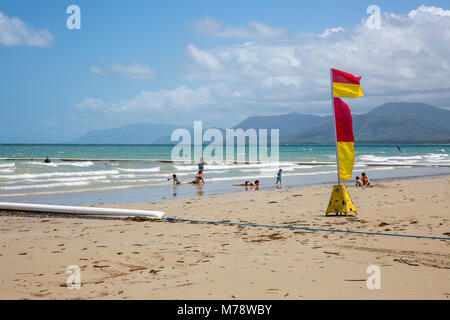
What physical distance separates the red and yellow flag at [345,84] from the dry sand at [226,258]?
2.75 meters

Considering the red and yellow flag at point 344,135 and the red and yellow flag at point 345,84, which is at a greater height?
the red and yellow flag at point 345,84

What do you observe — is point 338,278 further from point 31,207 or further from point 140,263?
point 31,207

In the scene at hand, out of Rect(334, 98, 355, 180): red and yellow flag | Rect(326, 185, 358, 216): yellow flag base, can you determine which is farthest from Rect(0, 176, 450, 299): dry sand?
Rect(334, 98, 355, 180): red and yellow flag

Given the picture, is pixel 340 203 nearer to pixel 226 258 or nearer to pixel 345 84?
pixel 345 84

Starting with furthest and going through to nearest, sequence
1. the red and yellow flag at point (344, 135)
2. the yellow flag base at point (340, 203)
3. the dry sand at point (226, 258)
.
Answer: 1. the yellow flag base at point (340, 203)
2. the red and yellow flag at point (344, 135)
3. the dry sand at point (226, 258)

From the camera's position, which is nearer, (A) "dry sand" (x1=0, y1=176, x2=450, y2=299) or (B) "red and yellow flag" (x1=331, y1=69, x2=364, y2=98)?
(A) "dry sand" (x1=0, y1=176, x2=450, y2=299)

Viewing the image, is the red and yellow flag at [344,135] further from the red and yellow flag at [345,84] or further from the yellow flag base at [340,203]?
the yellow flag base at [340,203]

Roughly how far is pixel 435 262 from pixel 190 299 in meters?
3.38

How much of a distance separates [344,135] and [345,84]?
111 cm

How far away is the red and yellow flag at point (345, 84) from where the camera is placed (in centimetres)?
870

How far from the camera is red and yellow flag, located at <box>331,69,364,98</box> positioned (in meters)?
8.70

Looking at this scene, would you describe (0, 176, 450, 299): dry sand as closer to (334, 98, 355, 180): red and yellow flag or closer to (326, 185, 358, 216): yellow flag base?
(326, 185, 358, 216): yellow flag base

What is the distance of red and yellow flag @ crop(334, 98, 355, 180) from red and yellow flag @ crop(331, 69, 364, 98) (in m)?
0.23

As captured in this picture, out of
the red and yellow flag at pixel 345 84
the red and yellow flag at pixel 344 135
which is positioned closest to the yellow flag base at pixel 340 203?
the red and yellow flag at pixel 344 135
